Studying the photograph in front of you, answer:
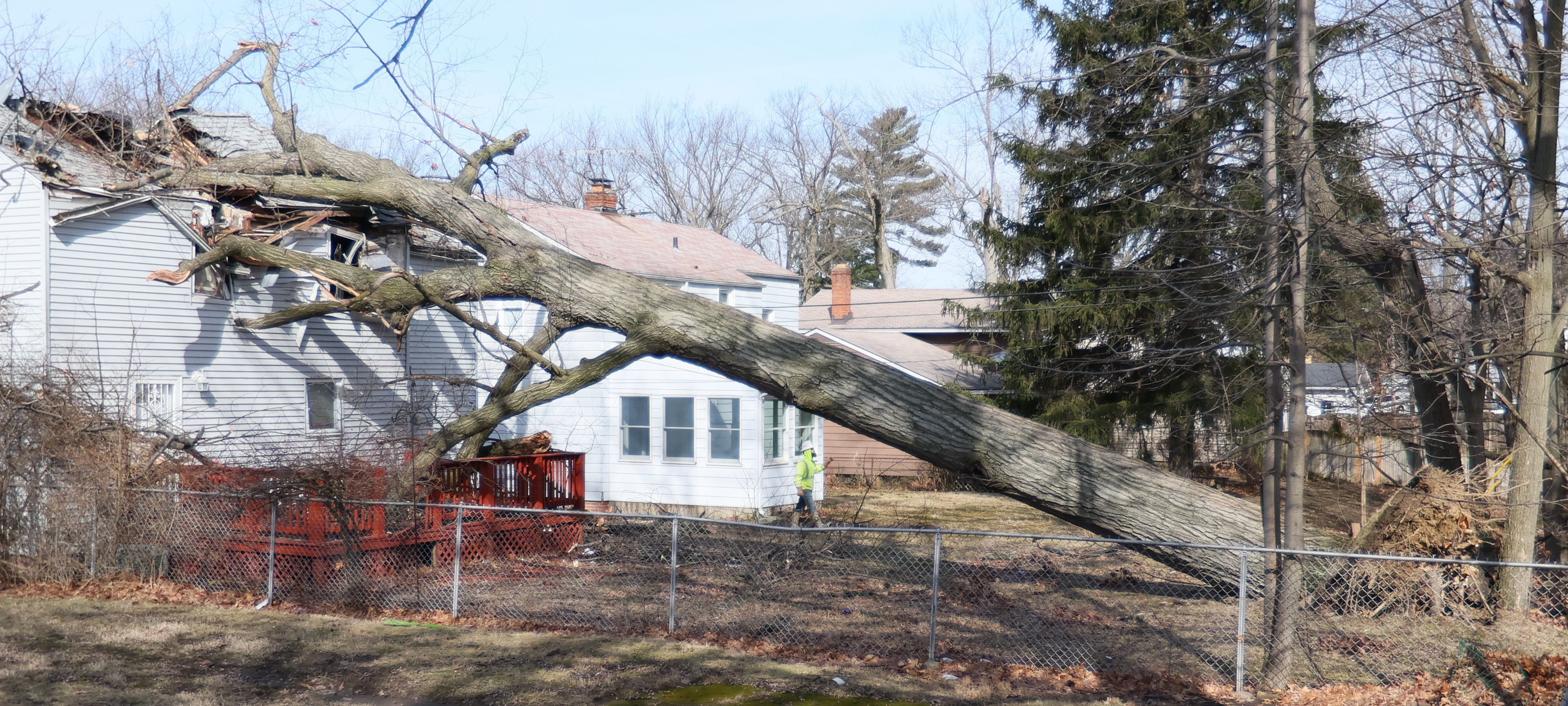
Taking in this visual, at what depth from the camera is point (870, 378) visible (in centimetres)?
884

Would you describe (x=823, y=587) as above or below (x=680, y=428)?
below

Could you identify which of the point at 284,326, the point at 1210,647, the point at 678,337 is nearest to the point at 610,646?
the point at 678,337

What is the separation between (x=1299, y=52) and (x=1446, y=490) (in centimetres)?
424

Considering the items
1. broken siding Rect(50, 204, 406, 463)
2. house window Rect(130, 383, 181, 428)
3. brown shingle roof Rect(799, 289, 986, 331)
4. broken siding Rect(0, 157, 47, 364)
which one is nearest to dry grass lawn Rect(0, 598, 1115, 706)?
broken siding Rect(50, 204, 406, 463)

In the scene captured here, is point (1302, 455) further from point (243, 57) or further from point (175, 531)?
point (243, 57)

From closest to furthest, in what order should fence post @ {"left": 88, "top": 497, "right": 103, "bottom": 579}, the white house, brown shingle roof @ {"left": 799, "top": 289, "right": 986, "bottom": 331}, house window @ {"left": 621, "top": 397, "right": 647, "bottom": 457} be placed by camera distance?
fence post @ {"left": 88, "top": 497, "right": 103, "bottom": 579}
the white house
house window @ {"left": 621, "top": 397, "right": 647, "bottom": 457}
brown shingle roof @ {"left": 799, "top": 289, "right": 986, "bottom": 331}

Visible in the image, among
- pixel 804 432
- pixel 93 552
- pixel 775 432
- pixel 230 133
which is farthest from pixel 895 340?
pixel 93 552

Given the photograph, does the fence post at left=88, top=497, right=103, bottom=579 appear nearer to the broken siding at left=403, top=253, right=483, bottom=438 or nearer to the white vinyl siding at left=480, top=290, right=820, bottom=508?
the broken siding at left=403, top=253, right=483, bottom=438

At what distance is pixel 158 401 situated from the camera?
13.4 metres

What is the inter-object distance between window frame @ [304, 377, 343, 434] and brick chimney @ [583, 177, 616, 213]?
1112 cm

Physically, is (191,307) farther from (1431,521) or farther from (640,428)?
(1431,521)

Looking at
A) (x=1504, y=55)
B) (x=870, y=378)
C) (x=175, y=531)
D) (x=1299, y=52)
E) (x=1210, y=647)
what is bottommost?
(x=1210, y=647)

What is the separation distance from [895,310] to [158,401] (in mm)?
24768

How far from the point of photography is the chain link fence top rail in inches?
312
